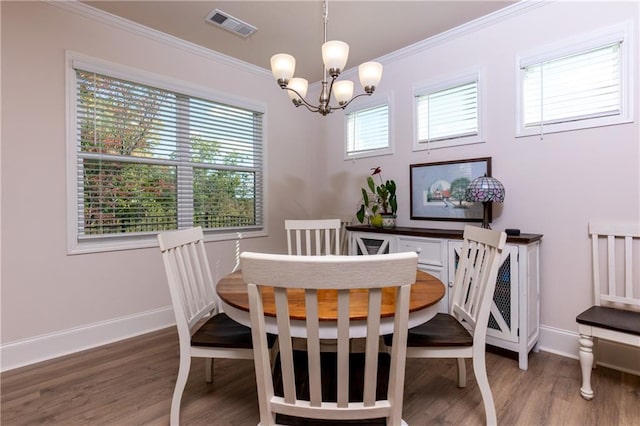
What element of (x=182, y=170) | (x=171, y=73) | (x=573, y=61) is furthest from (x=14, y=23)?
(x=573, y=61)

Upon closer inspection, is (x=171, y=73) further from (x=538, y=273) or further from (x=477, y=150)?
(x=538, y=273)

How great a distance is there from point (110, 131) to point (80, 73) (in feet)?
1.50

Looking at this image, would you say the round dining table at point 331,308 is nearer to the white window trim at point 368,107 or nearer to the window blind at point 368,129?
the white window trim at point 368,107

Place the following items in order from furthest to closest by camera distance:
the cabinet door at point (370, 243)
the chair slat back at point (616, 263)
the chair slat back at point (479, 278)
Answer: the cabinet door at point (370, 243), the chair slat back at point (616, 263), the chair slat back at point (479, 278)

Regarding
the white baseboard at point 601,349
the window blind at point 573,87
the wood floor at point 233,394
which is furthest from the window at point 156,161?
the white baseboard at point 601,349

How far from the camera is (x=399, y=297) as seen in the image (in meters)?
0.91

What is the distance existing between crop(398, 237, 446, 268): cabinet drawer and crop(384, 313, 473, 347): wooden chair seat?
0.83 metres

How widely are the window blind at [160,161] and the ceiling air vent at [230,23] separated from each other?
29.5 inches

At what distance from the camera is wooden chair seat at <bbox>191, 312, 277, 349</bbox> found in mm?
1518

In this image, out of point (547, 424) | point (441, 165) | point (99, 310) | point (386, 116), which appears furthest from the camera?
point (386, 116)

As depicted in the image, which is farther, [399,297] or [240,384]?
[240,384]

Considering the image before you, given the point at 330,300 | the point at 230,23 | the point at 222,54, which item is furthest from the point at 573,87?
the point at 222,54

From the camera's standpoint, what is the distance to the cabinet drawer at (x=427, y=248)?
251 cm

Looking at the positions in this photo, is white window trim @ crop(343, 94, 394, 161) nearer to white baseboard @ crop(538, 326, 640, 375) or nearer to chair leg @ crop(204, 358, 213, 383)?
white baseboard @ crop(538, 326, 640, 375)
